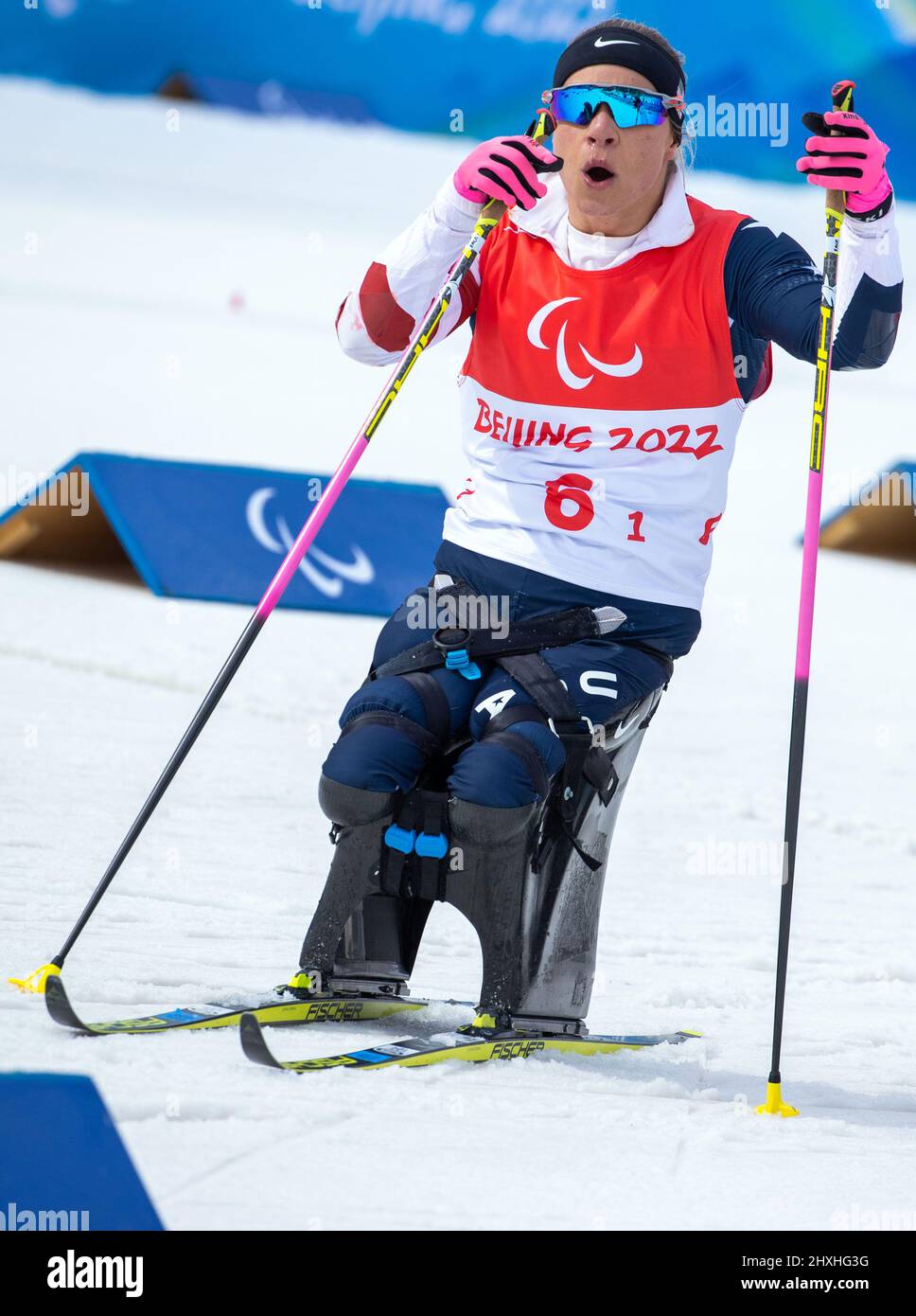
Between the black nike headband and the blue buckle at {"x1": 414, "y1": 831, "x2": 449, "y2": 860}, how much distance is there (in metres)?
Result: 1.38

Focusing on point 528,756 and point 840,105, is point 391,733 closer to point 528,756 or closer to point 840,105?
point 528,756

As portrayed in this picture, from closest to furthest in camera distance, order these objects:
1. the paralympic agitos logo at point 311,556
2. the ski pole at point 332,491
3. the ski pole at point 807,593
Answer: the ski pole at point 807,593 < the ski pole at point 332,491 < the paralympic agitos logo at point 311,556

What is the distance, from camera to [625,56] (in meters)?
3.19

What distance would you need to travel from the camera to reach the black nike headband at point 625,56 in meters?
3.19

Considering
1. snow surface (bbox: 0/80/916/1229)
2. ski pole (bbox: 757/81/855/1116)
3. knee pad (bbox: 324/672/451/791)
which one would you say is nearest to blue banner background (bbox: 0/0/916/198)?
snow surface (bbox: 0/80/916/1229)

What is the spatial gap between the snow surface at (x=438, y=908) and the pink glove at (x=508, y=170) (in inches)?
58.5

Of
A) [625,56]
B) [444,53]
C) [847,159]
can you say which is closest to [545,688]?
[847,159]

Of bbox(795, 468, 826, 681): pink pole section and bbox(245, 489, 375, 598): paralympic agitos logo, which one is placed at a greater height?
bbox(245, 489, 375, 598): paralympic agitos logo

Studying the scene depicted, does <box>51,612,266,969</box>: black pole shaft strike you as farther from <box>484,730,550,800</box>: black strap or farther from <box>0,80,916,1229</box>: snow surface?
<box>484,730,550,800</box>: black strap

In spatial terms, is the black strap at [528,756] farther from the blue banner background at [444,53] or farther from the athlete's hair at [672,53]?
the blue banner background at [444,53]

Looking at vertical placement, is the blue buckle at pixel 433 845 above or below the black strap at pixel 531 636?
below

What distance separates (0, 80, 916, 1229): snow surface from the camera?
8.09 feet

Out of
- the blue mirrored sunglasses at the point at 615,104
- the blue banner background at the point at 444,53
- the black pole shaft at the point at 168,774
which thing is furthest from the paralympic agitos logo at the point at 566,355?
the blue banner background at the point at 444,53
